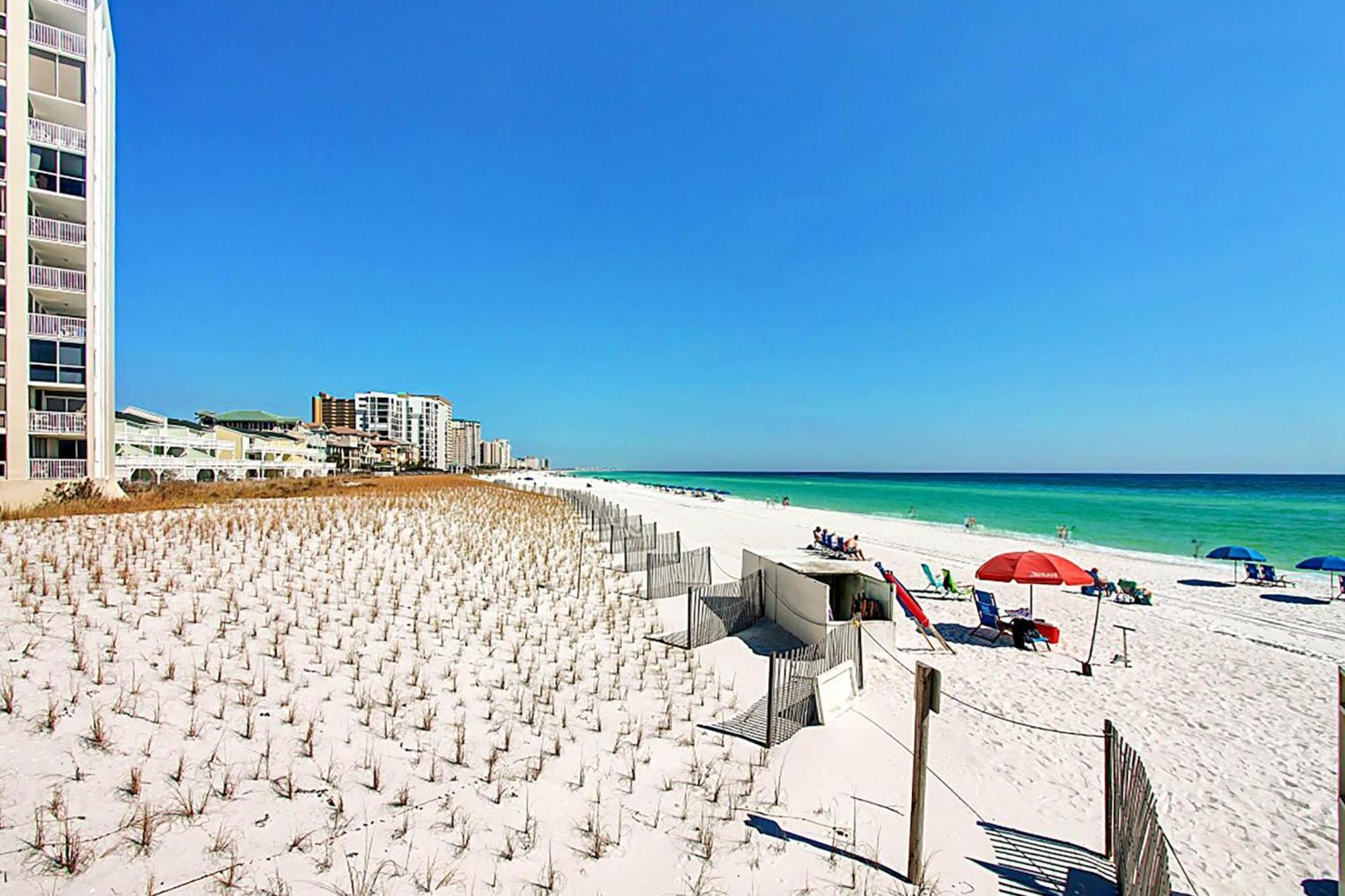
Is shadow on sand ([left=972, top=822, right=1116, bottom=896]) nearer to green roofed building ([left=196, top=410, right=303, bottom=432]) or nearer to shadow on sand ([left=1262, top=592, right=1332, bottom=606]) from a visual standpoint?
shadow on sand ([left=1262, top=592, right=1332, bottom=606])

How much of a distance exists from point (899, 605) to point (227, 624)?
41.1 ft

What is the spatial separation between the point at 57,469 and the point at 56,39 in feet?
58.4

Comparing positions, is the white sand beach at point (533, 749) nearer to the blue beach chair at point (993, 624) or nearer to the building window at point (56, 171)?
the blue beach chair at point (993, 624)

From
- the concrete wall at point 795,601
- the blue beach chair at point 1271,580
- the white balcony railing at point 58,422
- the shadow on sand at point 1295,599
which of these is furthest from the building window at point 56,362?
the blue beach chair at point 1271,580

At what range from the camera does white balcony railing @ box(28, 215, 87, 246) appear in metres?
22.3

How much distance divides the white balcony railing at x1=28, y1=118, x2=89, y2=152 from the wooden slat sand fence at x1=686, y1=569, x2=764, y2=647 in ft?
105

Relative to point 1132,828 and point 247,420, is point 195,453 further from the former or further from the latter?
point 1132,828

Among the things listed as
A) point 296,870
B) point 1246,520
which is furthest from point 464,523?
point 1246,520

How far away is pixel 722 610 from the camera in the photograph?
1052 cm

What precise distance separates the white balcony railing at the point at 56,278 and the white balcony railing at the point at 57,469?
7.00 m

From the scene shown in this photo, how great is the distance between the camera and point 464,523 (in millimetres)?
19734

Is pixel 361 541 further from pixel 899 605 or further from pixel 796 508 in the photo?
pixel 796 508

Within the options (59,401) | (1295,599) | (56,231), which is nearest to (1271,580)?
(1295,599)

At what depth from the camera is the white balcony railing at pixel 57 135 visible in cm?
2241
